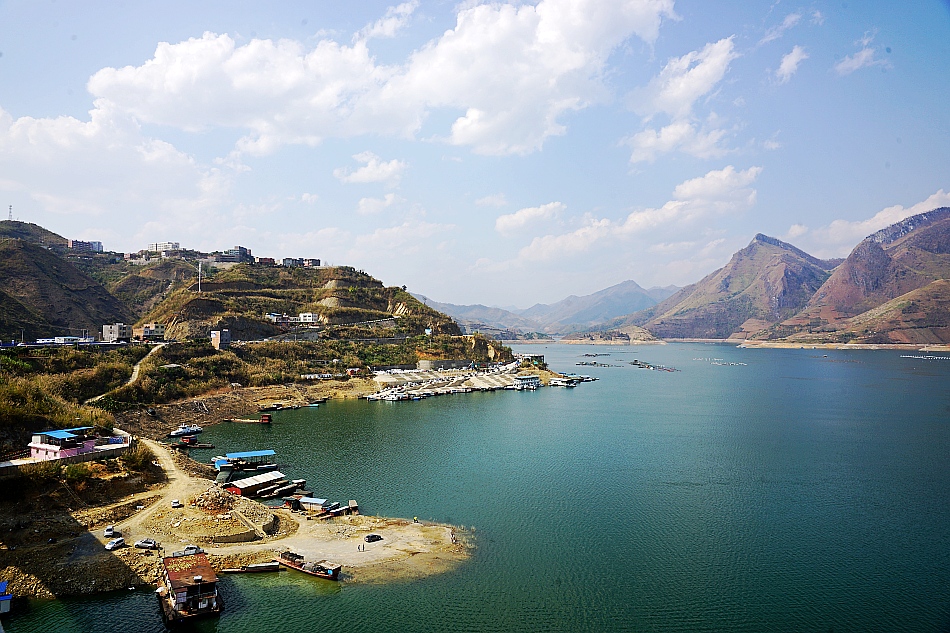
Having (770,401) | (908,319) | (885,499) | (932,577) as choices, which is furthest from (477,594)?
(908,319)

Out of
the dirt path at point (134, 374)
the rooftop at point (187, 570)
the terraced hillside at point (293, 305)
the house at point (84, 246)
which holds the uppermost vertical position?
the house at point (84, 246)

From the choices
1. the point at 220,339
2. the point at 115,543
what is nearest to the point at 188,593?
the point at 115,543

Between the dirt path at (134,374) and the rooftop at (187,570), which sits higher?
the dirt path at (134,374)

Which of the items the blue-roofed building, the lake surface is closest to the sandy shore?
the lake surface

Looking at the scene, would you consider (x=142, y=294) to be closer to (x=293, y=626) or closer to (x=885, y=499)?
(x=293, y=626)

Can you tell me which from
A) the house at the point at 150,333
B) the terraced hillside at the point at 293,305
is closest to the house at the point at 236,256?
the terraced hillside at the point at 293,305

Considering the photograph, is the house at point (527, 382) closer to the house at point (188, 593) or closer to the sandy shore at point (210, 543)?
the sandy shore at point (210, 543)
